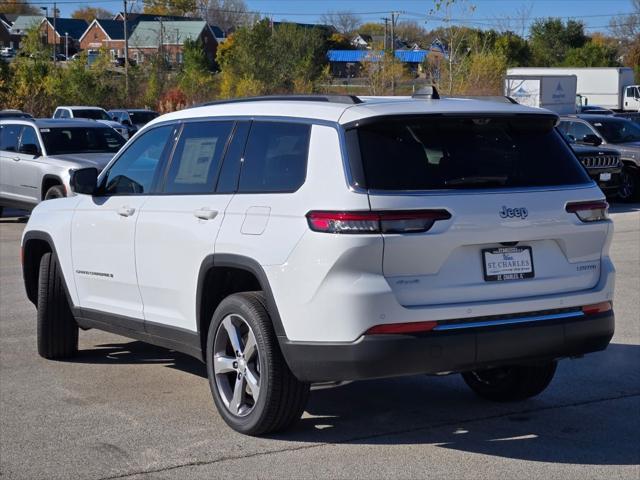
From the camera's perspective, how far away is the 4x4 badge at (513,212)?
5577 millimetres

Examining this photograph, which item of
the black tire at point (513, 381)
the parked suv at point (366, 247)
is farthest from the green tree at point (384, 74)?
the parked suv at point (366, 247)

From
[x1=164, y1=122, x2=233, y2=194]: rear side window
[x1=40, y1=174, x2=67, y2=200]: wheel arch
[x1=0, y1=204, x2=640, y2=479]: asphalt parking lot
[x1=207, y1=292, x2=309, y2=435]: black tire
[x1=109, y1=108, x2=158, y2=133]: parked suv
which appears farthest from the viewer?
[x1=109, y1=108, x2=158, y2=133]: parked suv

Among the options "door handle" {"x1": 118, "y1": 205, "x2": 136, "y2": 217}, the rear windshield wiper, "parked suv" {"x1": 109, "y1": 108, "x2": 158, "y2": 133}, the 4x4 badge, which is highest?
the rear windshield wiper

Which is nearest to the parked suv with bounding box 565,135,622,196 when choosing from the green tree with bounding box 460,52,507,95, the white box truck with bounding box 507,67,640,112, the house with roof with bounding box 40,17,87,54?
the green tree with bounding box 460,52,507,95

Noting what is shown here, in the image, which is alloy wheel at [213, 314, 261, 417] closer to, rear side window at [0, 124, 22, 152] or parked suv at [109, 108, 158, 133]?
rear side window at [0, 124, 22, 152]

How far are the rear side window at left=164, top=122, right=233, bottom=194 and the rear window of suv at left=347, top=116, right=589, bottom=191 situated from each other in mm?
1194

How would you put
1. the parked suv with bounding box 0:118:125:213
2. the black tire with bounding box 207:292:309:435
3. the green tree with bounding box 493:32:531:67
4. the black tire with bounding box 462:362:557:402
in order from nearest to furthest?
the black tire with bounding box 207:292:309:435, the black tire with bounding box 462:362:557:402, the parked suv with bounding box 0:118:125:213, the green tree with bounding box 493:32:531:67

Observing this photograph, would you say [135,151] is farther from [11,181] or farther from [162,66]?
[162,66]

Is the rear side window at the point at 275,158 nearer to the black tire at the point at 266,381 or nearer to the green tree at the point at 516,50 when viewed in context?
the black tire at the point at 266,381

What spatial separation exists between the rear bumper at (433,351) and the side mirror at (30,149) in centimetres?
1300

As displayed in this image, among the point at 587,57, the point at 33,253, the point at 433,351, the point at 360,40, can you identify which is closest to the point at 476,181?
the point at 433,351

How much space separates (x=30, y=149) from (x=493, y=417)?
42.6 feet

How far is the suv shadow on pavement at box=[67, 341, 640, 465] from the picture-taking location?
5.95m

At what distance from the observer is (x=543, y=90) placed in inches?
1410
